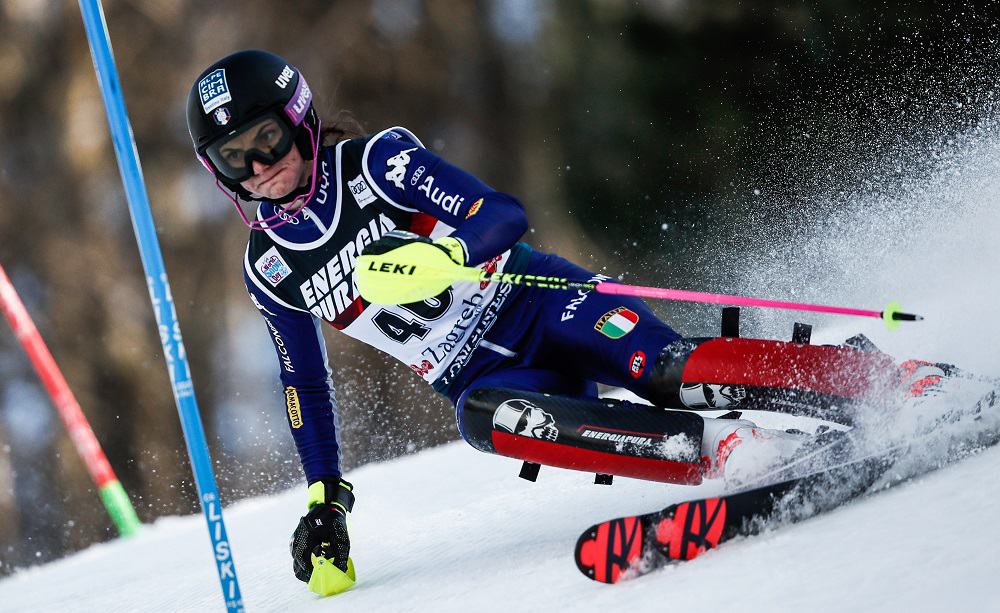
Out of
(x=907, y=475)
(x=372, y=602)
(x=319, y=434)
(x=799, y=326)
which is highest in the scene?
(x=799, y=326)

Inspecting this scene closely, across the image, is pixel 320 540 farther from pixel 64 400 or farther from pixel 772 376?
pixel 64 400

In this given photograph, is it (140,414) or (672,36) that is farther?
(672,36)

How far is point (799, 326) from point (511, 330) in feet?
1.91

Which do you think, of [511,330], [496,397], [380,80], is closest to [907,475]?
[496,397]

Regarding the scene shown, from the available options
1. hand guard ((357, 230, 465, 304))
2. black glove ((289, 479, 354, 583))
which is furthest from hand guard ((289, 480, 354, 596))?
hand guard ((357, 230, 465, 304))

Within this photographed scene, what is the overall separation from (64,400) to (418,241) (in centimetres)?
557

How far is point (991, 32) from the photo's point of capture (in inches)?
263

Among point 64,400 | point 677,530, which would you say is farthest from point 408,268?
point 64,400

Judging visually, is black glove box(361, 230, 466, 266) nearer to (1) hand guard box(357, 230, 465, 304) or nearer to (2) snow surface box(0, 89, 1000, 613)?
(1) hand guard box(357, 230, 465, 304)

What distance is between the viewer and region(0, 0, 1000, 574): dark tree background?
21.4ft

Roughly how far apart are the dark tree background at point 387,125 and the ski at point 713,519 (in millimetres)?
4890

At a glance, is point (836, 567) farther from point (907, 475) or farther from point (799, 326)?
point (799, 326)

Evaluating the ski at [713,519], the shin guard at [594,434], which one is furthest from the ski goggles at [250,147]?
the ski at [713,519]

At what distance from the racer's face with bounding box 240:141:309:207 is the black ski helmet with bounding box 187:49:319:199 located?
0.02m
